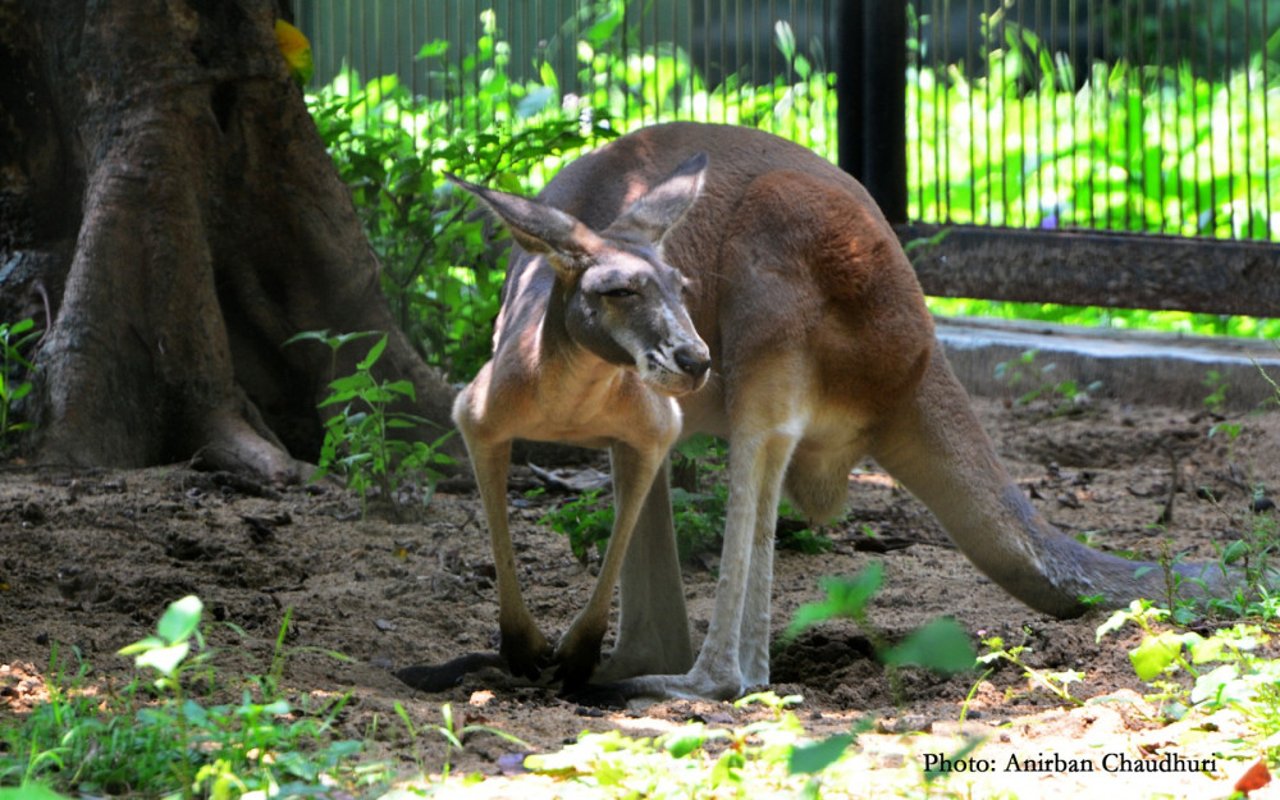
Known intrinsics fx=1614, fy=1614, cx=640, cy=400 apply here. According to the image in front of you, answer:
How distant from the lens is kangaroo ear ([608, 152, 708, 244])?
3771 millimetres

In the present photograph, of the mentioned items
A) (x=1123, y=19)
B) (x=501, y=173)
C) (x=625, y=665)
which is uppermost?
(x=1123, y=19)

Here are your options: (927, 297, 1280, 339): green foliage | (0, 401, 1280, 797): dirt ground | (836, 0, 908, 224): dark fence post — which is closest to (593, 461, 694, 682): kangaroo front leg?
(0, 401, 1280, 797): dirt ground

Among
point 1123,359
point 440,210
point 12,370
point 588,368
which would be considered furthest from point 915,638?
point 1123,359

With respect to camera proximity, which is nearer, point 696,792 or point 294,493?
point 696,792

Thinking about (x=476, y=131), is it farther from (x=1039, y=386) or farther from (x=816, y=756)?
(x=816, y=756)

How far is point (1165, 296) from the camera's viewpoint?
6.75 m

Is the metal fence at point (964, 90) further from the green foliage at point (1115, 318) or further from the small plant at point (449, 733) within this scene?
the small plant at point (449, 733)

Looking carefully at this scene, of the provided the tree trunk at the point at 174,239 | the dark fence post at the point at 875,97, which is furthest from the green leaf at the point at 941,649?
the dark fence post at the point at 875,97

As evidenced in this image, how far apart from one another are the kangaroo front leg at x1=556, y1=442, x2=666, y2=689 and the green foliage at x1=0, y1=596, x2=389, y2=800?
3.80 feet

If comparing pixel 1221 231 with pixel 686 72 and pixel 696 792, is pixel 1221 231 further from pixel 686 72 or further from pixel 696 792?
pixel 696 792

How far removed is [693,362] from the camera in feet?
11.0

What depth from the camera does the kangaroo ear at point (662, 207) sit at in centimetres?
377

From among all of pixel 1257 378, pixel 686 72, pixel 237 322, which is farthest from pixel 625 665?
pixel 686 72

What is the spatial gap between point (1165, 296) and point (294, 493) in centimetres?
372
